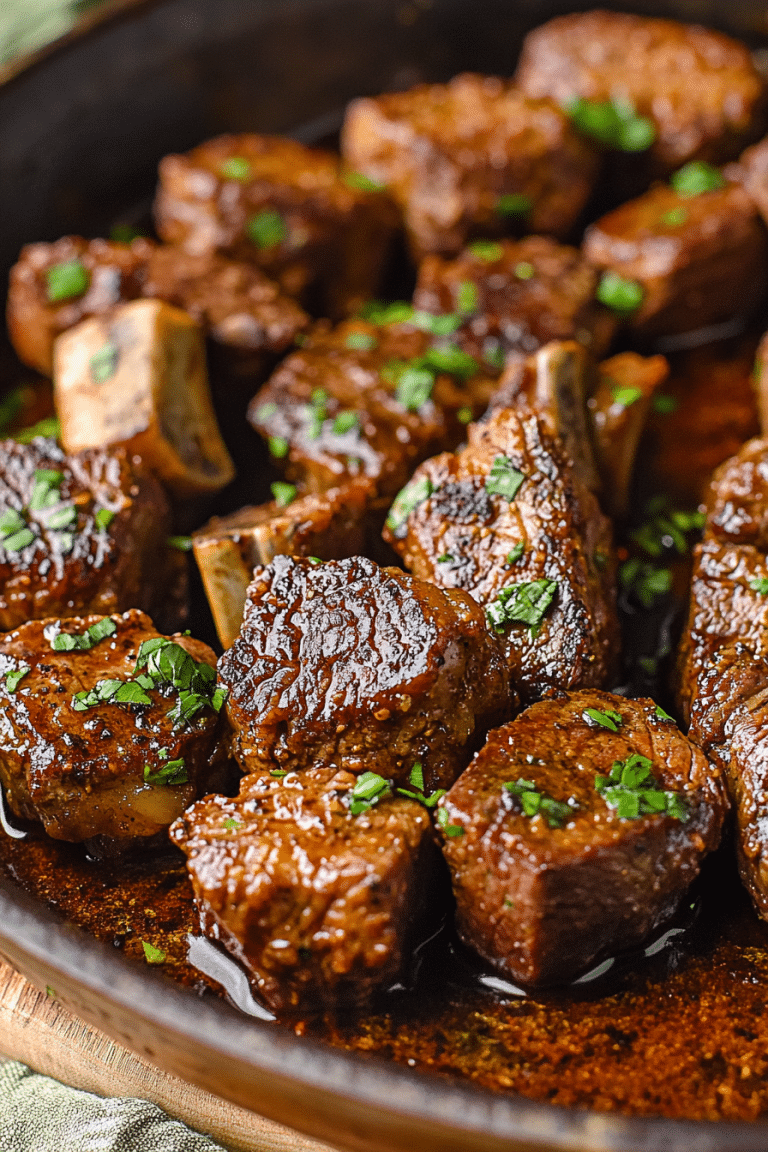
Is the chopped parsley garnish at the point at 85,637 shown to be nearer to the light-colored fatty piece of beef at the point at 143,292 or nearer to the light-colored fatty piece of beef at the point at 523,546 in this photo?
the light-colored fatty piece of beef at the point at 523,546

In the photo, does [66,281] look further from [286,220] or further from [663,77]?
[663,77]

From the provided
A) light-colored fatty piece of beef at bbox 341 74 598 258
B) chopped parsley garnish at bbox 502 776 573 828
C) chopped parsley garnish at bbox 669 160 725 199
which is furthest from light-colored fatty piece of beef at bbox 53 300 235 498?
chopped parsley garnish at bbox 669 160 725 199

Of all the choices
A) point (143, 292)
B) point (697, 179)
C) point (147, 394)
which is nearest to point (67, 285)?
point (143, 292)

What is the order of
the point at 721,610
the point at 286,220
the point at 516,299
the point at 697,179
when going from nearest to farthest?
the point at 721,610 < the point at 516,299 < the point at 286,220 < the point at 697,179

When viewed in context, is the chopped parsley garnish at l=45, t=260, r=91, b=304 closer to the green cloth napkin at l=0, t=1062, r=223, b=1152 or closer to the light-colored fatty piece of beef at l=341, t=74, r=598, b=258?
the light-colored fatty piece of beef at l=341, t=74, r=598, b=258

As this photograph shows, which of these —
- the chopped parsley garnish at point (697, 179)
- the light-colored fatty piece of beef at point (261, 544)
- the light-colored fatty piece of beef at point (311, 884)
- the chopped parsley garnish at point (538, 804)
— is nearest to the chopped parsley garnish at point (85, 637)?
the light-colored fatty piece of beef at point (261, 544)

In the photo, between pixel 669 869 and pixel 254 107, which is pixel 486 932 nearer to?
pixel 669 869
